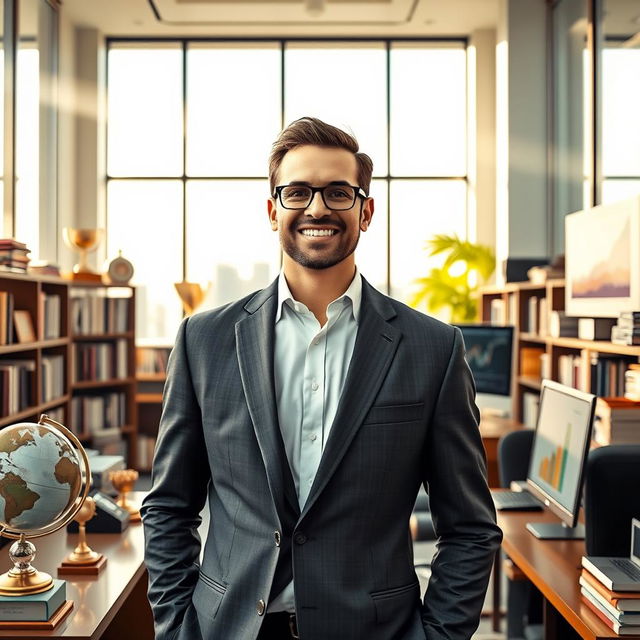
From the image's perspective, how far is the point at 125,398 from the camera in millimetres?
7496

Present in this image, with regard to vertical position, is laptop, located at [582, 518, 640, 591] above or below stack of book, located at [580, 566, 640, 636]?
above

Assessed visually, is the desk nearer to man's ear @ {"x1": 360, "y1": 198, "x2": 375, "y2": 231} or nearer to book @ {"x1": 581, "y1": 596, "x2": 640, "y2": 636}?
book @ {"x1": 581, "y1": 596, "x2": 640, "y2": 636}

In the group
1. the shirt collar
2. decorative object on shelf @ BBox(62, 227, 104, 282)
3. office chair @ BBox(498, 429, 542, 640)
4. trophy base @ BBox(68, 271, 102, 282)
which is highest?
decorative object on shelf @ BBox(62, 227, 104, 282)

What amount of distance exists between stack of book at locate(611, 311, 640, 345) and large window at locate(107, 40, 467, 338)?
4.60m

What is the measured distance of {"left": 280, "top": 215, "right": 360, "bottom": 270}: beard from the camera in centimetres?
157

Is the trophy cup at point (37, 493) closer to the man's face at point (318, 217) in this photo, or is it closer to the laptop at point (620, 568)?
the man's face at point (318, 217)

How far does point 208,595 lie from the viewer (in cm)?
160

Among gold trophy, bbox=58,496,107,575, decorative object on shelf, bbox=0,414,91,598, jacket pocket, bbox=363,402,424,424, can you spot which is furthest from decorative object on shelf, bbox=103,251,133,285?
jacket pocket, bbox=363,402,424,424

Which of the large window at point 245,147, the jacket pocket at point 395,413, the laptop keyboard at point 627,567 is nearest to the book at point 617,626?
the laptop keyboard at point 627,567

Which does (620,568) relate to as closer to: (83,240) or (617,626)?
(617,626)

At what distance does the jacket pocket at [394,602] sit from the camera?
1.52 m

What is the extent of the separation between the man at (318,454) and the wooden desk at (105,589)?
56cm

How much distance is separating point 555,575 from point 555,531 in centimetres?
48

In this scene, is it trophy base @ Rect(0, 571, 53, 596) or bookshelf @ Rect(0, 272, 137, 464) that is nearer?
trophy base @ Rect(0, 571, 53, 596)
